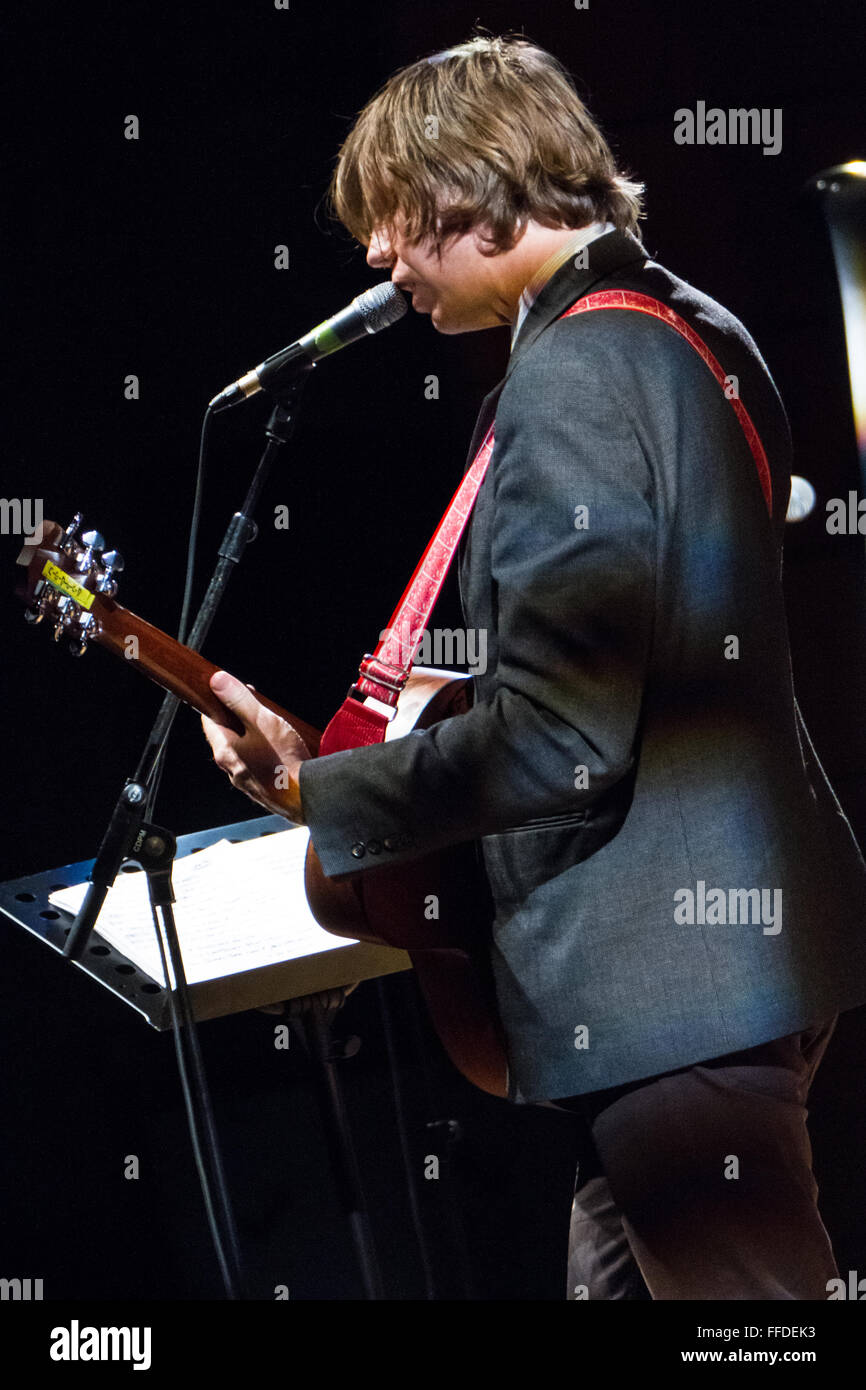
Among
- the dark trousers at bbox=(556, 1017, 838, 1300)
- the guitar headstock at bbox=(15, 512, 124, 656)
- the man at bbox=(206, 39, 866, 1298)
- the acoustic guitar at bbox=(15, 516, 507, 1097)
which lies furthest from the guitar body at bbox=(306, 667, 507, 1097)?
the guitar headstock at bbox=(15, 512, 124, 656)

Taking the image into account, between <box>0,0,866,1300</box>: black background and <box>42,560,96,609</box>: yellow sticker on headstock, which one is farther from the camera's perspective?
<box>0,0,866,1300</box>: black background

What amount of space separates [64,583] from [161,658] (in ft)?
0.53

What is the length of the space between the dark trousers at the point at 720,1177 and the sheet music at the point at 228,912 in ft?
1.63

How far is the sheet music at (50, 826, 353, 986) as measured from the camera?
5.65 ft

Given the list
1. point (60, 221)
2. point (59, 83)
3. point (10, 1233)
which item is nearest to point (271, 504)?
point (60, 221)

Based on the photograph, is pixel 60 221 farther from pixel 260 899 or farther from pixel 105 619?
pixel 260 899

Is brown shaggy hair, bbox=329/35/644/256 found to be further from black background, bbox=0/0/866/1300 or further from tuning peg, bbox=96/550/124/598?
black background, bbox=0/0/866/1300

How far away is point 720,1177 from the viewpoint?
53.7 inches

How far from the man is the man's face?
0.14 meters

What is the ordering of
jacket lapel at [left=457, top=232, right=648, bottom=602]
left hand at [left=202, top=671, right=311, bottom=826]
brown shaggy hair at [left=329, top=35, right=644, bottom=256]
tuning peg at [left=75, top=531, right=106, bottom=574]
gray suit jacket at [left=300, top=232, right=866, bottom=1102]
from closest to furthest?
gray suit jacket at [left=300, top=232, right=866, bottom=1102]
jacket lapel at [left=457, top=232, right=648, bottom=602]
brown shaggy hair at [left=329, top=35, right=644, bottom=256]
left hand at [left=202, top=671, right=311, bottom=826]
tuning peg at [left=75, top=531, right=106, bottom=574]

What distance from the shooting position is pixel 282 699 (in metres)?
2.68

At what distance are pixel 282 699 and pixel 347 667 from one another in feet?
0.47

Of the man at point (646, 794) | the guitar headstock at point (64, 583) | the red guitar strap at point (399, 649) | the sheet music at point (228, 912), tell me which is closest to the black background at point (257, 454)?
the sheet music at point (228, 912)

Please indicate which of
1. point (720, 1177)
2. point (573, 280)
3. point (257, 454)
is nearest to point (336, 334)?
point (573, 280)
